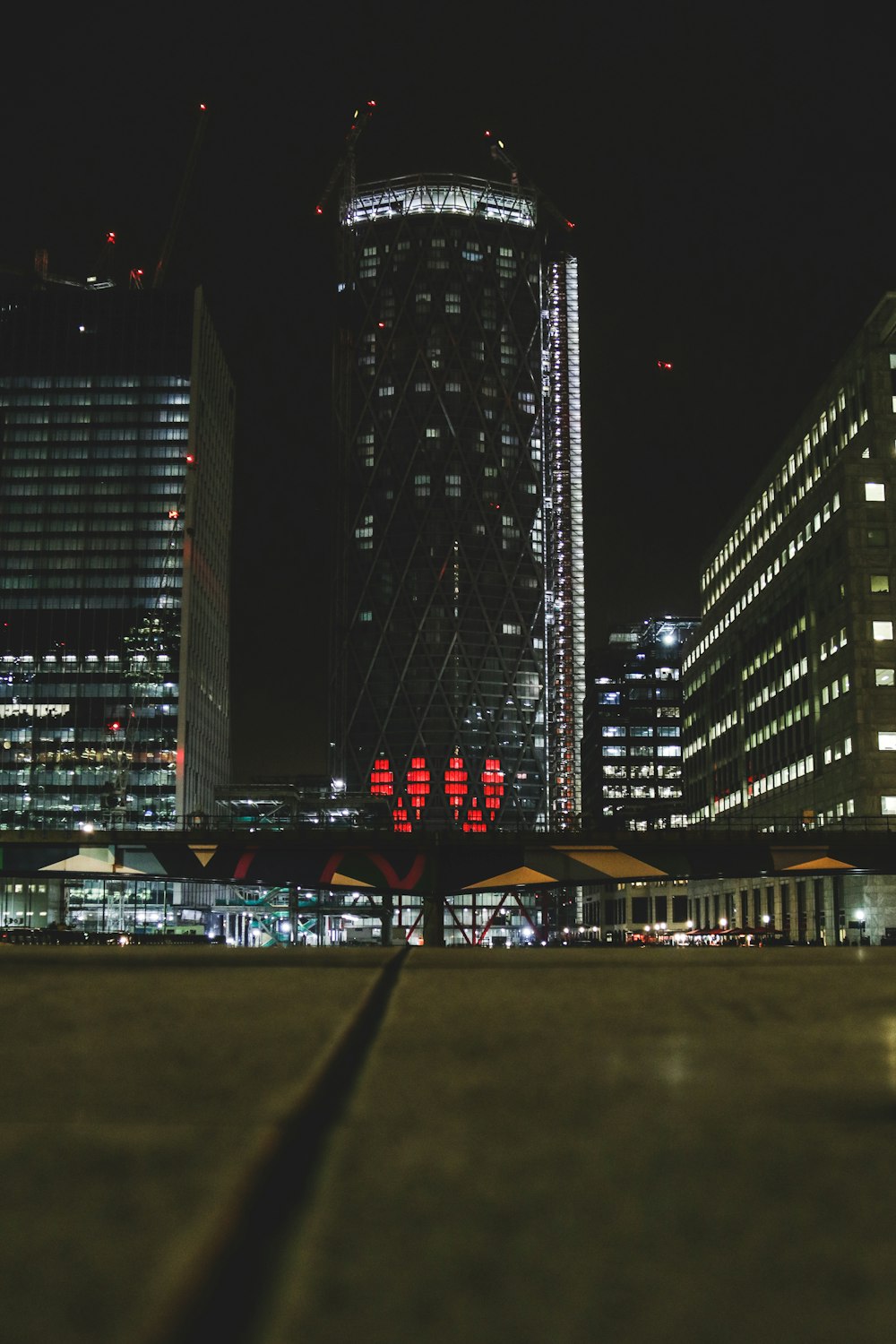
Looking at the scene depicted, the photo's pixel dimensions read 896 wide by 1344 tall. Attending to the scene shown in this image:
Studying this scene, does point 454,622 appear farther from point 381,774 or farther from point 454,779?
point 381,774

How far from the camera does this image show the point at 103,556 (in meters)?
167

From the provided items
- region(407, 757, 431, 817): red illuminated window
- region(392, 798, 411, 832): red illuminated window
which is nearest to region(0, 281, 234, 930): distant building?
region(392, 798, 411, 832): red illuminated window

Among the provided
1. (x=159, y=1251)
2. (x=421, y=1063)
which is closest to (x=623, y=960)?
(x=421, y=1063)

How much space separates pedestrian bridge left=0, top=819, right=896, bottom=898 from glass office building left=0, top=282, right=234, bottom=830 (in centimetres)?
8628

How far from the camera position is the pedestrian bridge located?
64.2m

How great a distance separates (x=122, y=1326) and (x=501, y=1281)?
0.39 m

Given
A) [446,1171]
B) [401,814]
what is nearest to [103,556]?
[401,814]

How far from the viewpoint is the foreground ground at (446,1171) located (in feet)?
3.80

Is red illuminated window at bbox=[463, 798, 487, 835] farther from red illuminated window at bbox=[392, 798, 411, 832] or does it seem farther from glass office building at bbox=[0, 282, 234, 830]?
glass office building at bbox=[0, 282, 234, 830]

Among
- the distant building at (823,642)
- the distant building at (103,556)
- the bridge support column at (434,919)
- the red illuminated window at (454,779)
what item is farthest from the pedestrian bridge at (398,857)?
the red illuminated window at (454,779)

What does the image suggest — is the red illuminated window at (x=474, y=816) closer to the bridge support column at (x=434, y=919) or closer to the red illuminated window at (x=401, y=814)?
the red illuminated window at (x=401, y=814)

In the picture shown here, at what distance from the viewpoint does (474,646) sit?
635ft

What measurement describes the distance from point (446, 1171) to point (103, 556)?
569ft

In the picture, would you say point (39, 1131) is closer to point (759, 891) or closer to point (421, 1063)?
point (421, 1063)
